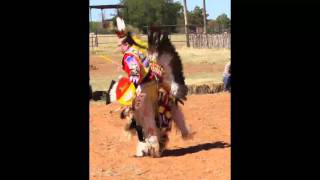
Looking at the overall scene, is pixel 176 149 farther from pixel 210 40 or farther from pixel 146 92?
pixel 210 40

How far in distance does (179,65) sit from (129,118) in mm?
963

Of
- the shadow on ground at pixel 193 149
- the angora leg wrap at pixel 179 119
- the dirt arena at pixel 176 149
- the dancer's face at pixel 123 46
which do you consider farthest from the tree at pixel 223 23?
the dancer's face at pixel 123 46

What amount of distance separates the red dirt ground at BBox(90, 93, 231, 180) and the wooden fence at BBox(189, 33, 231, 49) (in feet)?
49.9

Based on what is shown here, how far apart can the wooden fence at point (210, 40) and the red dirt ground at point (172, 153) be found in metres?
15.2

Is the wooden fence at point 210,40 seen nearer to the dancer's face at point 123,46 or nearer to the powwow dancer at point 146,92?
the powwow dancer at point 146,92

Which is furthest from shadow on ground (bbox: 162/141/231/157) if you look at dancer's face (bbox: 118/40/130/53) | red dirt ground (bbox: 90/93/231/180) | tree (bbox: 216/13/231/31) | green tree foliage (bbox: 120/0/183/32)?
green tree foliage (bbox: 120/0/183/32)

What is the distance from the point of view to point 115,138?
8.55 m

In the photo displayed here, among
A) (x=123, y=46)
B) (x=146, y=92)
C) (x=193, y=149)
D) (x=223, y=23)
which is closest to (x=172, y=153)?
(x=193, y=149)

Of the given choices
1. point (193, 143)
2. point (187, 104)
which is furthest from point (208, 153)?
point (187, 104)

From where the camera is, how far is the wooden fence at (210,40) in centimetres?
2556

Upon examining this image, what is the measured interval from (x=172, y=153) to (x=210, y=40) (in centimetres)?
1953

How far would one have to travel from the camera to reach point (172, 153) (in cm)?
746

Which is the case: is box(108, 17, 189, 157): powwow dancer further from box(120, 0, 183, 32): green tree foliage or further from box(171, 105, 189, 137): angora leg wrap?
box(120, 0, 183, 32): green tree foliage
